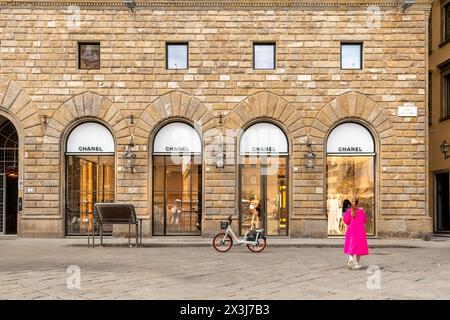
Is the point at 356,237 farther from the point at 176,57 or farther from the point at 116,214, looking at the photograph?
the point at 176,57

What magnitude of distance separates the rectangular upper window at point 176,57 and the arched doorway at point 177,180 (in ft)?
7.14

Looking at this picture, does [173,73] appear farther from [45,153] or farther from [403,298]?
[403,298]

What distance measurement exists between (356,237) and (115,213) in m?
8.54

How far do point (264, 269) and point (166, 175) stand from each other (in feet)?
33.6

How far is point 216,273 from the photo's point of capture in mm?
12148

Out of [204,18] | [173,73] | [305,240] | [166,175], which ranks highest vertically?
[204,18]

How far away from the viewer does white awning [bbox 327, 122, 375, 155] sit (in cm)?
2239

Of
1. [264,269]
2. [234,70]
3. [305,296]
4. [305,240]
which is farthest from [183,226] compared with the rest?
[305,296]

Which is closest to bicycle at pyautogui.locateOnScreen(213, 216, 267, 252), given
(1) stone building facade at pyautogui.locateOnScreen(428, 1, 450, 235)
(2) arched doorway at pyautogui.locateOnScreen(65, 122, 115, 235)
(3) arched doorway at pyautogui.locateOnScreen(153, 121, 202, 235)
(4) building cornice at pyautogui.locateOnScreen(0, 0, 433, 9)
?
(3) arched doorway at pyautogui.locateOnScreen(153, 121, 202, 235)

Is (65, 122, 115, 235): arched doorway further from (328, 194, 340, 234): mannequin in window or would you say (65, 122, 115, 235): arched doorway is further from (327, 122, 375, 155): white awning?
(327, 122, 375, 155): white awning

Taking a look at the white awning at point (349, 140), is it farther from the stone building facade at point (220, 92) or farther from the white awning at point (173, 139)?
the white awning at point (173, 139)

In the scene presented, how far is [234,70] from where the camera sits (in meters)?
22.3

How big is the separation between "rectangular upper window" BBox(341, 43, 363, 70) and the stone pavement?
22.9 feet
